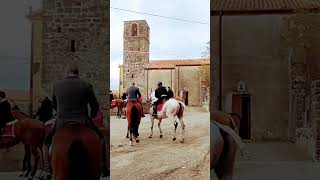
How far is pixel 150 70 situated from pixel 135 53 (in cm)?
32

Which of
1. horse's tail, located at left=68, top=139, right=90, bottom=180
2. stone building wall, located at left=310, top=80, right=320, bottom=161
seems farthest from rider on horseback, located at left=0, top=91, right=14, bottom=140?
stone building wall, located at left=310, top=80, right=320, bottom=161

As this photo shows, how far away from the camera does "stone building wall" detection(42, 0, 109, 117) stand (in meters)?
5.82

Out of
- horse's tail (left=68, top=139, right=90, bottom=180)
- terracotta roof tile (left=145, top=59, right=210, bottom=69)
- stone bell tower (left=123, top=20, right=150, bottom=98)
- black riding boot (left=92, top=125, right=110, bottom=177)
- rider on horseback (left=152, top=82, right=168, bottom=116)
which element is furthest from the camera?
rider on horseback (left=152, top=82, right=168, bottom=116)

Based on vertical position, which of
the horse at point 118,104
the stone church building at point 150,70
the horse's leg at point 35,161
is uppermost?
the stone church building at point 150,70

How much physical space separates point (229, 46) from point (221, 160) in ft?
4.36

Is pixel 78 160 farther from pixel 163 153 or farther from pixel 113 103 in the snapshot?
pixel 163 153

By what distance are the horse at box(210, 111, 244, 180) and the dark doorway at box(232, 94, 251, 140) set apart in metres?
0.06

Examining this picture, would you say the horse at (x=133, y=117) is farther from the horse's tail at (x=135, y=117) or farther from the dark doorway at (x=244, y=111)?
the dark doorway at (x=244, y=111)

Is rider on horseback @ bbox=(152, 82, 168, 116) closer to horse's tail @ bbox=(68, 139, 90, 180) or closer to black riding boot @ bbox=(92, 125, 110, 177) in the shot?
black riding boot @ bbox=(92, 125, 110, 177)

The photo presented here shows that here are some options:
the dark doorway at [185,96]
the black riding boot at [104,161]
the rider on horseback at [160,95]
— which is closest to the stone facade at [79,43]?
the black riding boot at [104,161]

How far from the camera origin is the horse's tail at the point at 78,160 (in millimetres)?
5430

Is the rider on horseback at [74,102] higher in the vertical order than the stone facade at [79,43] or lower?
lower

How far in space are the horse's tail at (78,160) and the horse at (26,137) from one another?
687 mm

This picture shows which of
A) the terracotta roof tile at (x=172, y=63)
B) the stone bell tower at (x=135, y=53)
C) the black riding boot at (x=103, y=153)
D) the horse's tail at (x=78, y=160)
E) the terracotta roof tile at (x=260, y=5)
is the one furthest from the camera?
the terracotta roof tile at (x=172, y=63)
